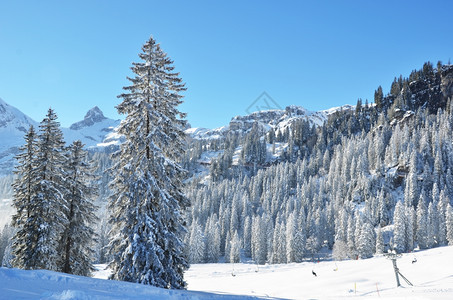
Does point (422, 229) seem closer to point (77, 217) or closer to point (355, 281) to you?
point (355, 281)

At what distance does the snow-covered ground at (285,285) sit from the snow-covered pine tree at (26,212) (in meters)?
12.0

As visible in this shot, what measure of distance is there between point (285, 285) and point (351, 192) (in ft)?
314

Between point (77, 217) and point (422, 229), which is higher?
point (77, 217)

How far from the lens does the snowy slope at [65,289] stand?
837cm

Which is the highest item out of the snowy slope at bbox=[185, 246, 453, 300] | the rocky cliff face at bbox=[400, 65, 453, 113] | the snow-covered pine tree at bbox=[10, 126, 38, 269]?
the rocky cliff face at bbox=[400, 65, 453, 113]

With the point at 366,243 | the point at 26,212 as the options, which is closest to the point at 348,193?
the point at 366,243

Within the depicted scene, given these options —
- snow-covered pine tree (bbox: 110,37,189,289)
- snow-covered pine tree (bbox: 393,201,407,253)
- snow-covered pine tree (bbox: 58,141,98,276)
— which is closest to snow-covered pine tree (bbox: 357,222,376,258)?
snow-covered pine tree (bbox: 393,201,407,253)

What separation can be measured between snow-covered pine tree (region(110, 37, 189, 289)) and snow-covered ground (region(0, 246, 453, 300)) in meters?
2.69

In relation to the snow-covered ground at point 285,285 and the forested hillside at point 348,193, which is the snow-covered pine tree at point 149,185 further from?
the forested hillside at point 348,193

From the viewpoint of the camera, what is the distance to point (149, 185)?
14977 mm

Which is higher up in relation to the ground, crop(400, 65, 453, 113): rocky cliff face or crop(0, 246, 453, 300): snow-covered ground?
crop(400, 65, 453, 113): rocky cliff face

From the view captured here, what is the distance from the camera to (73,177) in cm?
2312

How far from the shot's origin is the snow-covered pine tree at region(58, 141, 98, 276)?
22547 mm

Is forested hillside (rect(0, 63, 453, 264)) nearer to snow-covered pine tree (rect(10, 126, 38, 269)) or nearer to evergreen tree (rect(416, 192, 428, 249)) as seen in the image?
evergreen tree (rect(416, 192, 428, 249))
